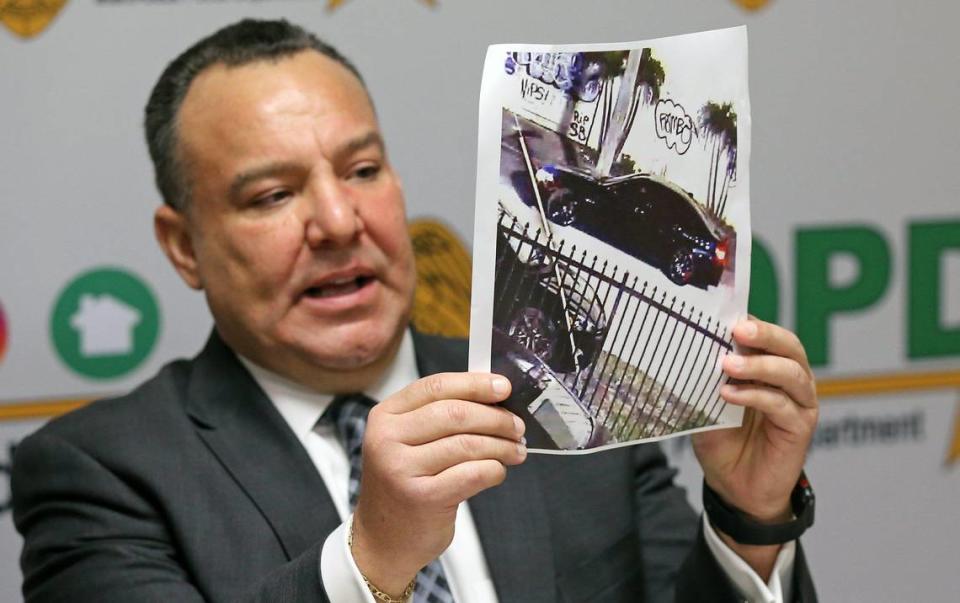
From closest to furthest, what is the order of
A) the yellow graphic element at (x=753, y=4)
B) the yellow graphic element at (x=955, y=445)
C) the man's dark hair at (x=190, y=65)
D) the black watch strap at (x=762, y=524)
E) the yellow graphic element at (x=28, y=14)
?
the black watch strap at (x=762, y=524) < the man's dark hair at (x=190, y=65) < the yellow graphic element at (x=28, y=14) < the yellow graphic element at (x=753, y=4) < the yellow graphic element at (x=955, y=445)

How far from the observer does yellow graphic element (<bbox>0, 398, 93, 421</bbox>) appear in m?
1.96

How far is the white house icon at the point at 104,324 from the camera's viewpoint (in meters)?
1.99

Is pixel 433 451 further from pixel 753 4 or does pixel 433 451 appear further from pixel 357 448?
pixel 753 4

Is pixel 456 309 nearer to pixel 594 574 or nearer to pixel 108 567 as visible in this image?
pixel 594 574

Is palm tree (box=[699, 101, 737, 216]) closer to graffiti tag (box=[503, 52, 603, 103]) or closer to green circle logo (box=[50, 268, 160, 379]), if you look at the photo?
graffiti tag (box=[503, 52, 603, 103])

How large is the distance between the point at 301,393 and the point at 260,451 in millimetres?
112

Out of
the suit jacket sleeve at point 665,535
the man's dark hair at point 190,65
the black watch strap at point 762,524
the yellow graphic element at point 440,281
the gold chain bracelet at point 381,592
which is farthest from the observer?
the yellow graphic element at point 440,281

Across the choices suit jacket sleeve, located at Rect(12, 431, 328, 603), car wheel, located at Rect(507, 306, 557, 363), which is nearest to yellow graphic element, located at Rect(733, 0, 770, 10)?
car wheel, located at Rect(507, 306, 557, 363)

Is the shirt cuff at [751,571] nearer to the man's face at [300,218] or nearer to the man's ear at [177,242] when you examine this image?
the man's face at [300,218]

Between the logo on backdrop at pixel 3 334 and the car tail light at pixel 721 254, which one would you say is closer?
the car tail light at pixel 721 254

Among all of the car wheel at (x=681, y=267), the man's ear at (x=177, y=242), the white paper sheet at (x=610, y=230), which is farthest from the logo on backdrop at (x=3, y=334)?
the car wheel at (x=681, y=267)

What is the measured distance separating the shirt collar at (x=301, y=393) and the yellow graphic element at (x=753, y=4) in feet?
3.44

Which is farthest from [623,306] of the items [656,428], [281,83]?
[281,83]

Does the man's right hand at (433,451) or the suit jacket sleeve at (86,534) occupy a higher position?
the man's right hand at (433,451)
